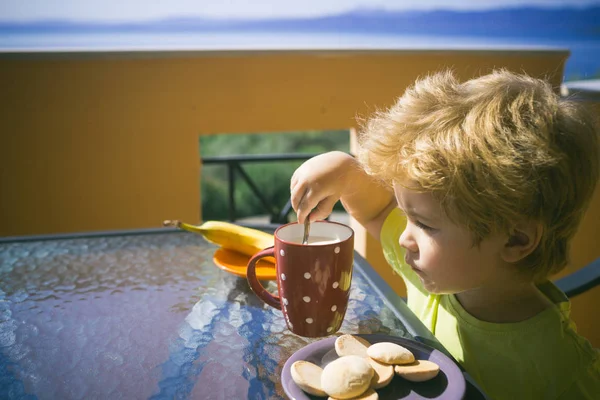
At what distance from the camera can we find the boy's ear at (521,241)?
2.25 ft

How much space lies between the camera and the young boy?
25.5 inches

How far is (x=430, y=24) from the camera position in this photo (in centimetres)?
238

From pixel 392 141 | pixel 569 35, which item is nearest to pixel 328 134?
pixel 569 35

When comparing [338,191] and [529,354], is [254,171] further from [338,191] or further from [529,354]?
[529,354]

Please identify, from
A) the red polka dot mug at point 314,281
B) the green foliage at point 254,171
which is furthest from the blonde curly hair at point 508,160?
the green foliage at point 254,171

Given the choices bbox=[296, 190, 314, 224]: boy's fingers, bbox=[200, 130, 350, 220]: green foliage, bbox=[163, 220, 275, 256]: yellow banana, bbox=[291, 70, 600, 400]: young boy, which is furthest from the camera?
bbox=[200, 130, 350, 220]: green foliage

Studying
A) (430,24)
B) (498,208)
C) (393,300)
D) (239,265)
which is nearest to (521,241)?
(498,208)

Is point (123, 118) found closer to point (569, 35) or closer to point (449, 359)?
point (449, 359)

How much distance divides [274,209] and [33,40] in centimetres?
110

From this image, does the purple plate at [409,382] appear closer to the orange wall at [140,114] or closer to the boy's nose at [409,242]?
the boy's nose at [409,242]

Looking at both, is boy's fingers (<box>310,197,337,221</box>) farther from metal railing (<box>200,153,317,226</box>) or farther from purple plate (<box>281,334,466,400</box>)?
metal railing (<box>200,153,317,226</box>)

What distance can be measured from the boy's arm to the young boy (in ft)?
0.04

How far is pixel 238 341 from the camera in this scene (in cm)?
71

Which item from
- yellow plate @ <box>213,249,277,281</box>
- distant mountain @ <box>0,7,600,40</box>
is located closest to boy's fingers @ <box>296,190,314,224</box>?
yellow plate @ <box>213,249,277,281</box>
